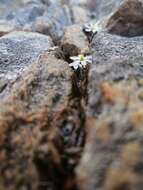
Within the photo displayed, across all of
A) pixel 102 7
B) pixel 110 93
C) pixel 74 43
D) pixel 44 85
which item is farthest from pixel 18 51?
pixel 102 7

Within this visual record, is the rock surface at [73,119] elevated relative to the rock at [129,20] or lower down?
lower down

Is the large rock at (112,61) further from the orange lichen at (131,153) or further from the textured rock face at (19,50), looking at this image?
the textured rock face at (19,50)

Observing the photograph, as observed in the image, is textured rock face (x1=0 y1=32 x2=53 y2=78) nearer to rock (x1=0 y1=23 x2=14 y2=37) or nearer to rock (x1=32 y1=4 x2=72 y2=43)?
rock (x1=0 y1=23 x2=14 y2=37)

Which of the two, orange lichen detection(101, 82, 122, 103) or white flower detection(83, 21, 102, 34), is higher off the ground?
white flower detection(83, 21, 102, 34)

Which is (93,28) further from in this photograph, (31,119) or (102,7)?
(31,119)

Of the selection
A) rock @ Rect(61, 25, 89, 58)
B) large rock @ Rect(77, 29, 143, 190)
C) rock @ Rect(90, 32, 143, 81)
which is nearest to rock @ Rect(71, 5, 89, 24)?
rock @ Rect(61, 25, 89, 58)

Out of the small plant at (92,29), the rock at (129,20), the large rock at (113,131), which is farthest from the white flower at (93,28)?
the large rock at (113,131)

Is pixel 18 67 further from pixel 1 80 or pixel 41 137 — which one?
pixel 41 137
